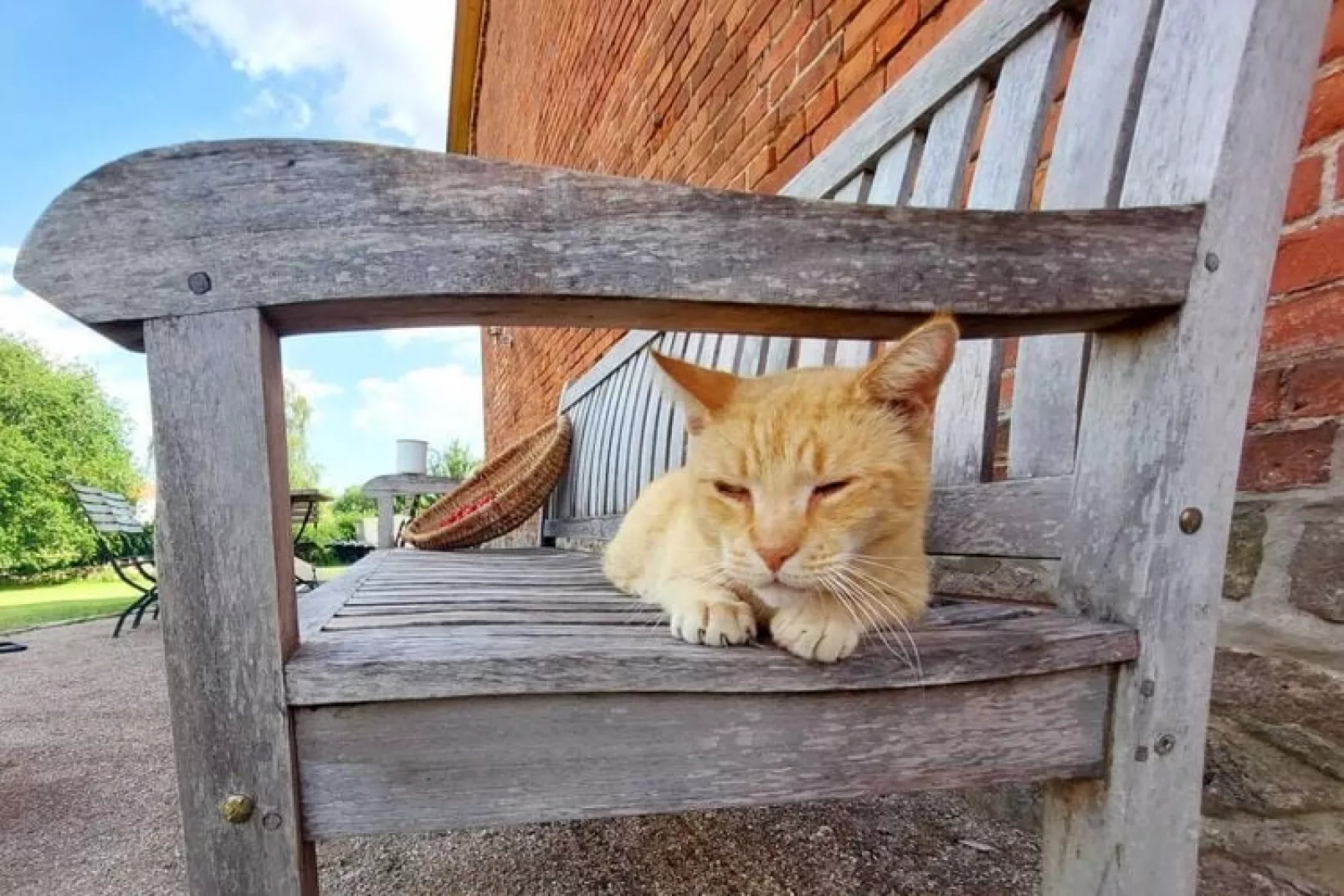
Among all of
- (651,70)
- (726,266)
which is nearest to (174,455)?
(726,266)

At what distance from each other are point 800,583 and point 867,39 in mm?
1748

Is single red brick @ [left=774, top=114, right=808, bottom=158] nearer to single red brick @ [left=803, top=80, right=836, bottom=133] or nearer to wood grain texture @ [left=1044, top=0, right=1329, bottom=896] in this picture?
single red brick @ [left=803, top=80, right=836, bottom=133]

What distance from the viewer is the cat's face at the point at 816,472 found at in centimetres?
84

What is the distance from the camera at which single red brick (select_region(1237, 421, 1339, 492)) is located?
1017 millimetres

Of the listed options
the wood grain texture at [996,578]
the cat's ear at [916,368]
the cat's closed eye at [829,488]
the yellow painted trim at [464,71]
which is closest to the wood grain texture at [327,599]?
the cat's closed eye at [829,488]

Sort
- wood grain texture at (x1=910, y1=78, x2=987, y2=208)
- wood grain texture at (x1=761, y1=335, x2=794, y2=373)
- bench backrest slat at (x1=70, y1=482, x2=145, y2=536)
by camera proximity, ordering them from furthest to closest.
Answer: bench backrest slat at (x1=70, y1=482, x2=145, y2=536) → wood grain texture at (x1=761, y1=335, x2=794, y2=373) → wood grain texture at (x1=910, y1=78, x2=987, y2=208)

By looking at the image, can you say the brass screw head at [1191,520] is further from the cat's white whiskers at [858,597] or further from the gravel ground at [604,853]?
the gravel ground at [604,853]

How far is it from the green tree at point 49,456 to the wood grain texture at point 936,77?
10.8m

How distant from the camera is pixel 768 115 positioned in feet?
8.31

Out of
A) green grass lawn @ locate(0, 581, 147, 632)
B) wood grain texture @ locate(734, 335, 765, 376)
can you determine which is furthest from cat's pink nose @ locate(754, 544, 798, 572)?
green grass lawn @ locate(0, 581, 147, 632)

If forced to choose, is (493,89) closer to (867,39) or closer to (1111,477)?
(867,39)

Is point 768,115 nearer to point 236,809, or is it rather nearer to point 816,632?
point 816,632

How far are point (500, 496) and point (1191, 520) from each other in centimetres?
239

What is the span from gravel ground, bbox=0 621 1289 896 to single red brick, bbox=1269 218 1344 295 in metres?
0.90
